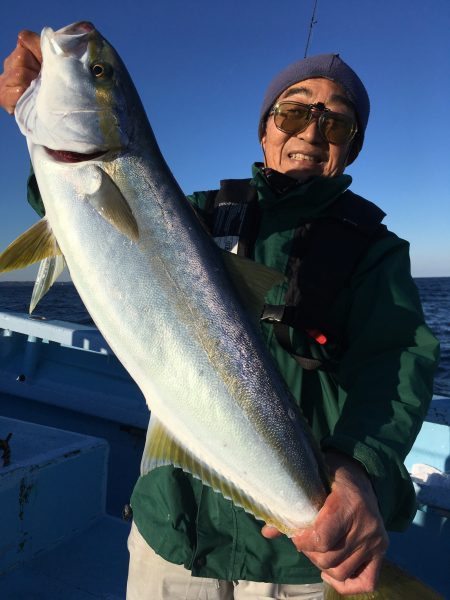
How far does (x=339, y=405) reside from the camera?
262 cm

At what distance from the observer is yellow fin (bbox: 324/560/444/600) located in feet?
6.82

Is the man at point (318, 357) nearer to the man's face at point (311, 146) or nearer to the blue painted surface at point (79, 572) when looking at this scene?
the man's face at point (311, 146)

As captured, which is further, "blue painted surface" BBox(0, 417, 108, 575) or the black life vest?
"blue painted surface" BBox(0, 417, 108, 575)

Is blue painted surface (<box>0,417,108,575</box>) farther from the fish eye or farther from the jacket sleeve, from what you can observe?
the fish eye

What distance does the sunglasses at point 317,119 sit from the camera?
295 cm

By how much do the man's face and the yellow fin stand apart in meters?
2.09

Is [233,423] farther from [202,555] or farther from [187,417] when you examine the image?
[202,555]

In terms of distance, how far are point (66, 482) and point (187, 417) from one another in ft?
8.69

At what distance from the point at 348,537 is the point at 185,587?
1.24 metres

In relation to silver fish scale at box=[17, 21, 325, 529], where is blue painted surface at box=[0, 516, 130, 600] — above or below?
below

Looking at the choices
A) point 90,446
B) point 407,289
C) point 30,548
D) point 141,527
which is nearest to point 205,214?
point 407,289

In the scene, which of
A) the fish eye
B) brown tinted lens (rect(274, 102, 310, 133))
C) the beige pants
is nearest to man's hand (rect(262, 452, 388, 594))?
the beige pants

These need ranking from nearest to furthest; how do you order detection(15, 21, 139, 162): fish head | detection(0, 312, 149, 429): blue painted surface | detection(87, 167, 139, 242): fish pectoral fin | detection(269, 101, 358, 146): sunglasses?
detection(87, 167, 139, 242): fish pectoral fin
detection(15, 21, 139, 162): fish head
detection(269, 101, 358, 146): sunglasses
detection(0, 312, 149, 429): blue painted surface

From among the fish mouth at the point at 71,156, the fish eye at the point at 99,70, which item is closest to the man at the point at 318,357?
the fish eye at the point at 99,70
